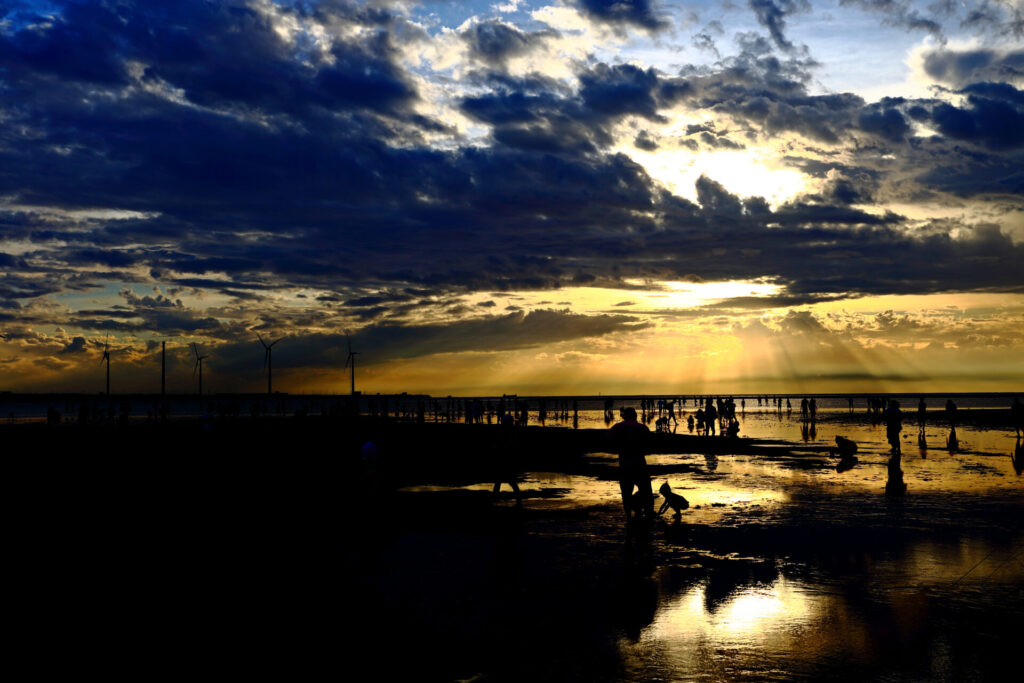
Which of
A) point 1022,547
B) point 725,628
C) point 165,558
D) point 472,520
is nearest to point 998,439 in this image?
point 1022,547

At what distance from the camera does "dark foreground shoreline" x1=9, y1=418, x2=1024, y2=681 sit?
7281 mm

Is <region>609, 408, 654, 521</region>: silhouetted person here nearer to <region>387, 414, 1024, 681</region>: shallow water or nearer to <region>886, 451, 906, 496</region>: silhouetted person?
<region>387, 414, 1024, 681</region>: shallow water

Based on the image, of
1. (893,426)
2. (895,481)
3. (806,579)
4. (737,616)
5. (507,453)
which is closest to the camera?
(737,616)

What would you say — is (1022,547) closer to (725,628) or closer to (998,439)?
(725,628)

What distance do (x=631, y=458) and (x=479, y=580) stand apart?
5271 millimetres

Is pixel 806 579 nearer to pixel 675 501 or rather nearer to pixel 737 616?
pixel 737 616

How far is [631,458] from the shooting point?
14.7m

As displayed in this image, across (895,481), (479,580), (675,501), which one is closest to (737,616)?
(479,580)

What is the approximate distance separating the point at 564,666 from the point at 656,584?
354 cm

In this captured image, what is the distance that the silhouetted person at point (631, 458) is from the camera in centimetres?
1452

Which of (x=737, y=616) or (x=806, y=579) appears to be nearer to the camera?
(x=737, y=616)

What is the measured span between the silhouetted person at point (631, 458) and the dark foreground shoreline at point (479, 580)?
2.68 feet

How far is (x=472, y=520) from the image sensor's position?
16.0m

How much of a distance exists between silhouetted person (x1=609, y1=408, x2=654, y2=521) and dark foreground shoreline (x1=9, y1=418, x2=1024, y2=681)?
0.82m
